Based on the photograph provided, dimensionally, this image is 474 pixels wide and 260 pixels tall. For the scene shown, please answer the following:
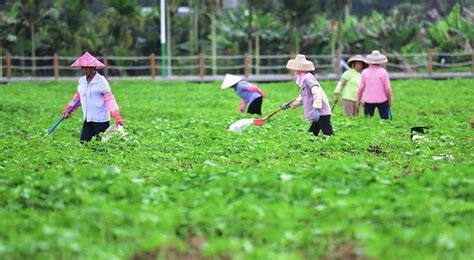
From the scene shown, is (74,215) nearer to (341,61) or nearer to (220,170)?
(220,170)

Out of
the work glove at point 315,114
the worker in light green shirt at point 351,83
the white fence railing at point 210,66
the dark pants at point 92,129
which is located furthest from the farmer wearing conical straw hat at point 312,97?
the white fence railing at point 210,66

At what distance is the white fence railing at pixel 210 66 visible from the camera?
35.0 meters

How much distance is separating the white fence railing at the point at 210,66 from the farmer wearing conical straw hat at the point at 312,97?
21.1 metres

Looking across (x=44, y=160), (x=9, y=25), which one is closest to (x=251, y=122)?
(x=44, y=160)

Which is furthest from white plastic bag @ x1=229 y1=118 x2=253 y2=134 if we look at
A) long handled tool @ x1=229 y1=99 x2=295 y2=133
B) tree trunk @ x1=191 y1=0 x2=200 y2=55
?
tree trunk @ x1=191 y1=0 x2=200 y2=55

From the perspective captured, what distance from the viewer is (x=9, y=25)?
37.3m

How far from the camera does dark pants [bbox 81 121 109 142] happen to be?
523 inches

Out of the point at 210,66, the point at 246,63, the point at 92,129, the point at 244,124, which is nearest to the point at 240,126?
the point at 244,124

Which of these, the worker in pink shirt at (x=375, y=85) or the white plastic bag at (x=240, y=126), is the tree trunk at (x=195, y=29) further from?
the white plastic bag at (x=240, y=126)

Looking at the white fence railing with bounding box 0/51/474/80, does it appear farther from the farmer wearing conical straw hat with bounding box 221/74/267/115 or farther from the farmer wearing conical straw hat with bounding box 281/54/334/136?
the farmer wearing conical straw hat with bounding box 281/54/334/136

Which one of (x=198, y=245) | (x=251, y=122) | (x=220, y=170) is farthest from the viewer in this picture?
(x=251, y=122)

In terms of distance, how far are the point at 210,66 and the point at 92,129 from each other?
75.9ft

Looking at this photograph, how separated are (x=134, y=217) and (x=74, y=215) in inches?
21.2

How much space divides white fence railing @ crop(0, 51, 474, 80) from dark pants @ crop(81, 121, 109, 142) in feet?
68.9
